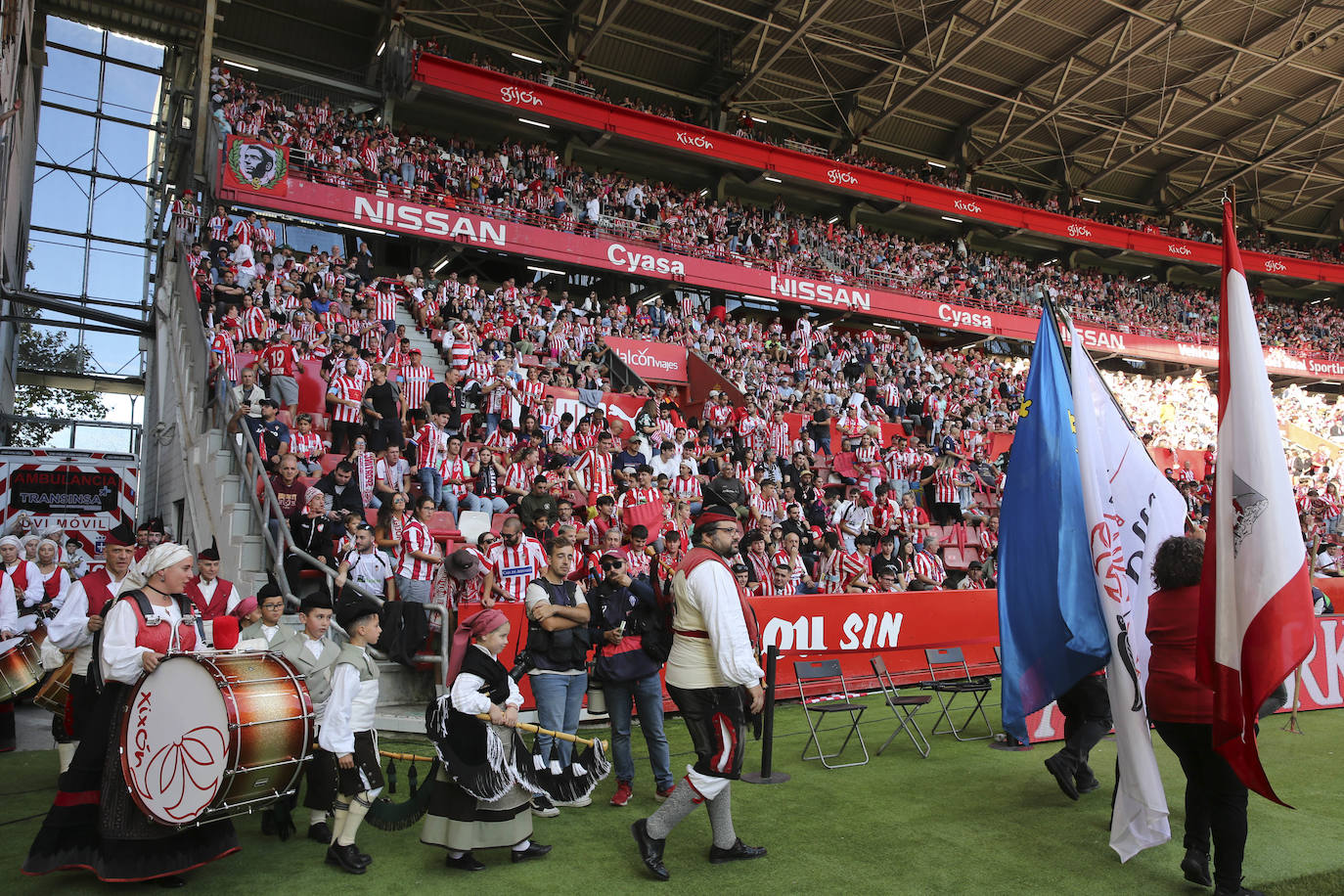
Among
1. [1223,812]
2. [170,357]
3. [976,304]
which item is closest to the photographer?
[1223,812]

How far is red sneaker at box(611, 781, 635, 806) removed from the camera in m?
5.89

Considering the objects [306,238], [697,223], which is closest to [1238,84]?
[697,223]

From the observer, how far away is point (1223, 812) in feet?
14.1

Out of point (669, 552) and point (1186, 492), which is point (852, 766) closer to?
point (669, 552)

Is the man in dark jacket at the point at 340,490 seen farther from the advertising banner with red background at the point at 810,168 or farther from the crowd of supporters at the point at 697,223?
the advertising banner with red background at the point at 810,168

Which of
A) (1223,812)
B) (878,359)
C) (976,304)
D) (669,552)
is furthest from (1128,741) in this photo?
(976,304)

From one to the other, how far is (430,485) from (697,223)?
715 inches

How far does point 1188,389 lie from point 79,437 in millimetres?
40374

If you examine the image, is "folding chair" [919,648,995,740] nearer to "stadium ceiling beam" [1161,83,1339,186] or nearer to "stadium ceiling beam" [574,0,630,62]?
"stadium ceiling beam" [574,0,630,62]

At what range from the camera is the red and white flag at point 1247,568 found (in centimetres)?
388

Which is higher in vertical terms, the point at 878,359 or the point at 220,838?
the point at 878,359

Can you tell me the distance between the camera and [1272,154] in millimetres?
34719

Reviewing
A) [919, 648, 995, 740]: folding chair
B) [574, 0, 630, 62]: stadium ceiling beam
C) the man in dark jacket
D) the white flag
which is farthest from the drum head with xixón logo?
[574, 0, 630, 62]: stadium ceiling beam

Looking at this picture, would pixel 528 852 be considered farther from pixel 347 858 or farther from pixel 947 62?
pixel 947 62
